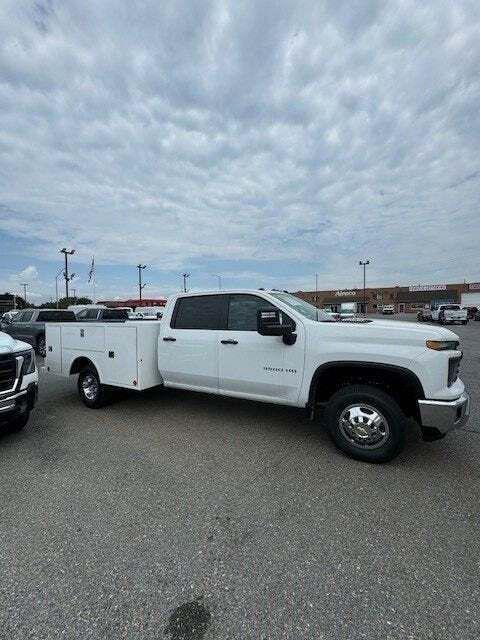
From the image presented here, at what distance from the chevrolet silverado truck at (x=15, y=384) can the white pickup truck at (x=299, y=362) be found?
1235 millimetres

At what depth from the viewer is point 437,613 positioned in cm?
197

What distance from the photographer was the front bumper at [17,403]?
Answer: 4.05m

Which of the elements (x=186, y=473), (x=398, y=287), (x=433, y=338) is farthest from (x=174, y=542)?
(x=398, y=287)

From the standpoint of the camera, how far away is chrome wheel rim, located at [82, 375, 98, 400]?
5970 millimetres

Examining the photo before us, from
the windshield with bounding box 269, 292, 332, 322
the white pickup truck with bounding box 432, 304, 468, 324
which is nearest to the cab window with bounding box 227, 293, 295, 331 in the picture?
the windshield with bounding box 269, 292, 332, 322

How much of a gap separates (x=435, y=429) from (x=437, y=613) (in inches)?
76.0

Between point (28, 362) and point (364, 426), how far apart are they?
4239 millimetres

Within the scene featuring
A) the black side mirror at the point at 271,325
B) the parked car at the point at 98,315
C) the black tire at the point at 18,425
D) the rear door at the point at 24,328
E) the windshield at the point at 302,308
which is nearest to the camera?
the black side mirror at the point at 271,325

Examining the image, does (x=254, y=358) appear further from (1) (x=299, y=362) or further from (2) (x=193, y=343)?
(2) (x=193, y=343)

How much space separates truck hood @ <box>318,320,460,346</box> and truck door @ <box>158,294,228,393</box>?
1711mm

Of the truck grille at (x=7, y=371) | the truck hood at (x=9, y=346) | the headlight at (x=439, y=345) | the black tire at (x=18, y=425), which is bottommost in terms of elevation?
the black tire at (x=18, y=425)

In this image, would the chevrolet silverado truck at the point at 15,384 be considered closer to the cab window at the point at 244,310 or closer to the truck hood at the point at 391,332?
the cab window at the point at 244,310

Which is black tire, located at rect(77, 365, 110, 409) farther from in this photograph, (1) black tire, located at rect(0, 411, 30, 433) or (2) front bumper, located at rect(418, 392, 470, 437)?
(2) front bumper, located at rect(418, 392, 470, 437)

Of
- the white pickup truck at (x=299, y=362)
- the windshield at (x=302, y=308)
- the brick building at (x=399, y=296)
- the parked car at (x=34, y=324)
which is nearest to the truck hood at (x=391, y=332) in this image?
the white pickup truck at (x=299, y=362)
